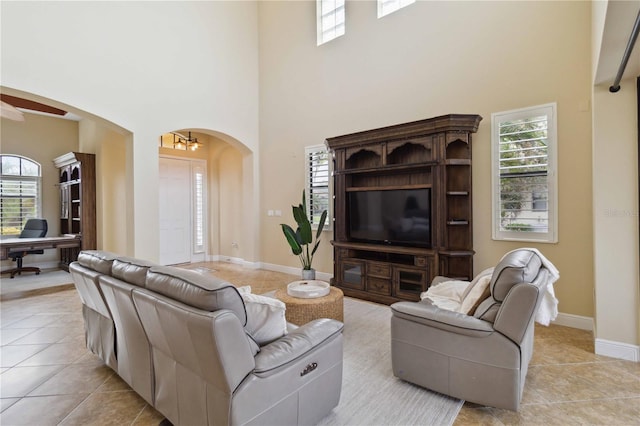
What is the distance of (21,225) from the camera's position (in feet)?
23.0

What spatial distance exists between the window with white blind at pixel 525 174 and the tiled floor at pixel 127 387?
3.82 ft

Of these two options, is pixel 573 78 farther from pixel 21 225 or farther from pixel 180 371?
pixel 21 225

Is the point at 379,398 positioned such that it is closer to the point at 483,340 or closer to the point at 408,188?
the point at 483,340

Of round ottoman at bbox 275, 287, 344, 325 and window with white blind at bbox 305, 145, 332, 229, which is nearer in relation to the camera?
round ottoman at bbox 275, 287, 344, 325

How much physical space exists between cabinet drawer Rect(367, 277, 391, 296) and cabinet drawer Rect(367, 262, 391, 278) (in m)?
0.07

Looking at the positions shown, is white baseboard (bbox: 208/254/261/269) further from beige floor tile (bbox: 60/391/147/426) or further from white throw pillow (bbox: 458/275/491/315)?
white throw pillow (bbox: 458/275/491/315)

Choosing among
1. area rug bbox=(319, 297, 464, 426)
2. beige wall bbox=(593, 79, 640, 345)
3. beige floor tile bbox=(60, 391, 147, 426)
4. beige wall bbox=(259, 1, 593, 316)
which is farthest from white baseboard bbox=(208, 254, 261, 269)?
beige wall bbox=(593, 79, 640, 345)

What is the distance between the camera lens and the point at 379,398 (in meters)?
2.19

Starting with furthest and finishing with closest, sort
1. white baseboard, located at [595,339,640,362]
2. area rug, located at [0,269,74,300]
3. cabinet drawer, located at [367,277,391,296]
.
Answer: area rug, located at [0,269,74,300] < cabinet drawer, located at [367,277,391,296] < white baseboard, located at [595,339,640,362]

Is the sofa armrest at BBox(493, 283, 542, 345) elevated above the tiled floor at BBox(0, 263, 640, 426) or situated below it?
above

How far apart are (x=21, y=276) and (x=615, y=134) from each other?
9349mm

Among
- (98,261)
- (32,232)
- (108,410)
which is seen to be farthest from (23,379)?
(32,232)

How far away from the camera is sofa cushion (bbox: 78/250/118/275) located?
229 centimetres

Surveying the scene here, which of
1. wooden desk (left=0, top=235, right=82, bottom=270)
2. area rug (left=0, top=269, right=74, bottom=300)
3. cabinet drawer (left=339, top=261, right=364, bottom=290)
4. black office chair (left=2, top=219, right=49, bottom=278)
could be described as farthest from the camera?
black office chair (left=2, top=219, right=49, bottom=278)
